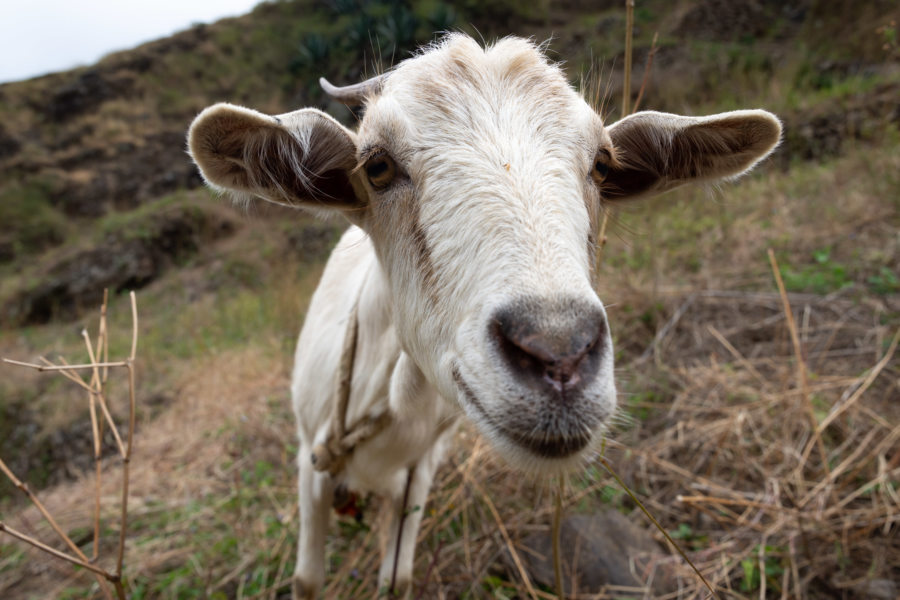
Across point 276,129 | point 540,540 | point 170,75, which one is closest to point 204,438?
point 540,540

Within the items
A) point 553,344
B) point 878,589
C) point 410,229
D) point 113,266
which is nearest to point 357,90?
point 410,229

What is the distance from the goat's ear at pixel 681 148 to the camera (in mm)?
1828

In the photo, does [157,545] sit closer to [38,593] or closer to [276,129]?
[38,593]

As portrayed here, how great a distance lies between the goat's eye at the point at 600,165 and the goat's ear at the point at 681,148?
50mm

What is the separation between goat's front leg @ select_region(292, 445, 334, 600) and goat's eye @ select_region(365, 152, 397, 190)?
5.66 ft

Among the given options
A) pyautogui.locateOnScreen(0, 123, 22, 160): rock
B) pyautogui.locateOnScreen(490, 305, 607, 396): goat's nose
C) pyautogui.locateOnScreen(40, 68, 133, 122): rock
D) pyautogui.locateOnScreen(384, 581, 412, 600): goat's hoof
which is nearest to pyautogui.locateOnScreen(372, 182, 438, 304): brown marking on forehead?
pyautogui.locateOnScreen(490, 305, 607, 396): goat's nose

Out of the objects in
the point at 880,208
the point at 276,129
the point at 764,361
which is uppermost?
the point at 276,129

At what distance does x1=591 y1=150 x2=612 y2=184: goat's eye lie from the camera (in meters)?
1.75

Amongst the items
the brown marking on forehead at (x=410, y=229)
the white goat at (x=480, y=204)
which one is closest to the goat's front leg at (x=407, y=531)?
the white goat at (x=480, y=204)

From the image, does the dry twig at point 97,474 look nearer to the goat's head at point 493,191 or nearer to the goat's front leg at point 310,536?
the goat's head at point 493,191

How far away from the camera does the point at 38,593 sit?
3.69m

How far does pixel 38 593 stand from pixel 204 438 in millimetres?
1793

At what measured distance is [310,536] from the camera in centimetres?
275

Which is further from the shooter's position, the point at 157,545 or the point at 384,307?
the point at 157,545
